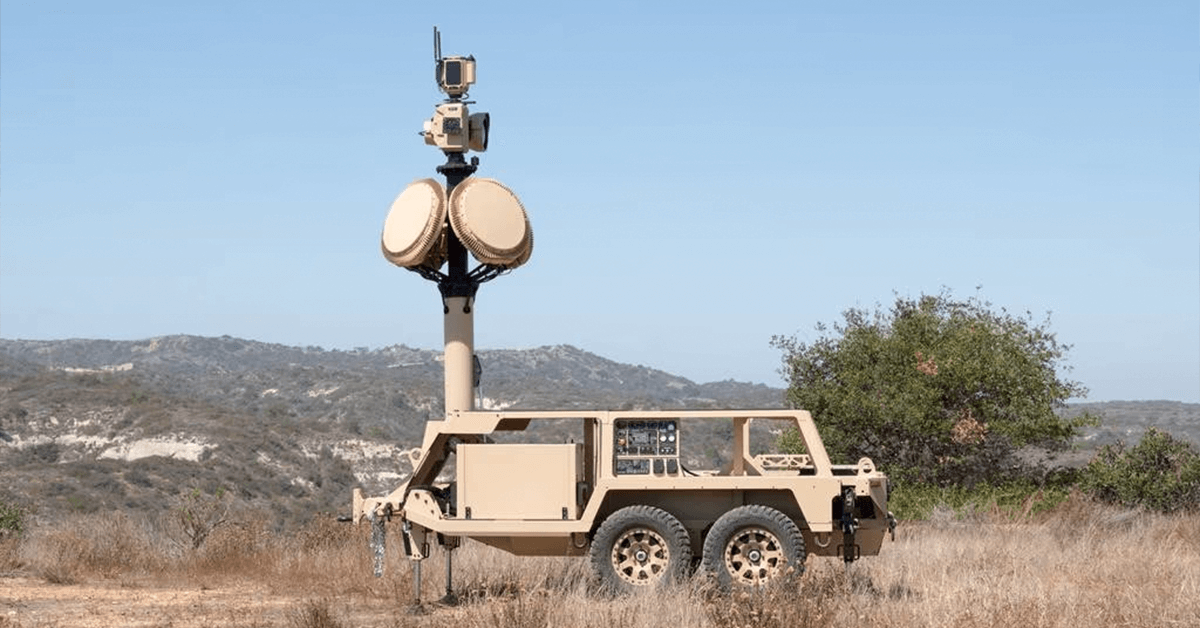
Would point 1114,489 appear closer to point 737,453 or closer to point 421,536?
point 737,453

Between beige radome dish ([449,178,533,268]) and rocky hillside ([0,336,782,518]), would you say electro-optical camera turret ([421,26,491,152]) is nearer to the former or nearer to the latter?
beige radome dish ([449,178,533,268])

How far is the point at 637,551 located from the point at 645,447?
3.06 ft

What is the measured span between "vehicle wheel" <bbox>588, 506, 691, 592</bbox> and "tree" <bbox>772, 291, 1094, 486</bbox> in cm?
1060

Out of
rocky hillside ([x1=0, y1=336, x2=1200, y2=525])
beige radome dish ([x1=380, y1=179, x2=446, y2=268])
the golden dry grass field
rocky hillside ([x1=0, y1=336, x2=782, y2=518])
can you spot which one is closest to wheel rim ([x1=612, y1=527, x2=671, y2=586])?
the golden dry grass field

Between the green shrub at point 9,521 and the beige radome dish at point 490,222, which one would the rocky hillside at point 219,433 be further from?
the beige radome dish at point 490,222

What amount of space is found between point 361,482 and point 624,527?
3908cm

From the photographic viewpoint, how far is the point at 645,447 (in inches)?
525

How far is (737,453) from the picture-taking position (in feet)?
47.5

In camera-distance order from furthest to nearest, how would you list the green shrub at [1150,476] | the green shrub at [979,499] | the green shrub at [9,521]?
the green shrub at [1150,476], the green shrub at [979,499], the green shrub at [9,521]

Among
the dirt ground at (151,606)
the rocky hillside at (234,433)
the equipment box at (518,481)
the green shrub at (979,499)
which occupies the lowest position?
the dirt ground at (151,606)

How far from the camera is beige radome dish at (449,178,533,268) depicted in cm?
1438

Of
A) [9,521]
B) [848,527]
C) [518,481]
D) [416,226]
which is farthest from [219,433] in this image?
[848,527]

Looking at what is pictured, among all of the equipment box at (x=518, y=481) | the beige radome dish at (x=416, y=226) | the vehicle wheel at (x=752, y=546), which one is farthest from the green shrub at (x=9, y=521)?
the vehicle wheel at (x=752, y=546)

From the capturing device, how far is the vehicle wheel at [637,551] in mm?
12992
